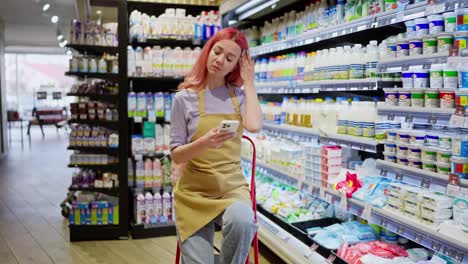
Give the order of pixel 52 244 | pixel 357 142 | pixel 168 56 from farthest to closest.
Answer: pixel 168 56
pixel 52 244
pixel 357 142

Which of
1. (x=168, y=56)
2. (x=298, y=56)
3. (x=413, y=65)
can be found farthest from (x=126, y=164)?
(x=413, y=65)

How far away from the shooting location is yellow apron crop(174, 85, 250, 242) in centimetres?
244

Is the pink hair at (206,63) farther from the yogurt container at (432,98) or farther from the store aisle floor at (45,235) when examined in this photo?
the store aisle floor at (45,235)

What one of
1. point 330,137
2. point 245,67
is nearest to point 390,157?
point 330,137

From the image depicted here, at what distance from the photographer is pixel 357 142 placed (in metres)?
3.33

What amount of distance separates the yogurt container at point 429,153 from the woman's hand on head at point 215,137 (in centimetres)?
112

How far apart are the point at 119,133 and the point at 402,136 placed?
9.79 ft

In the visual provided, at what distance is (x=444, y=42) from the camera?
2.51 meters

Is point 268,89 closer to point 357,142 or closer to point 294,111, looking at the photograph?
point 294,111

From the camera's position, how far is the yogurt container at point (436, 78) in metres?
2.59

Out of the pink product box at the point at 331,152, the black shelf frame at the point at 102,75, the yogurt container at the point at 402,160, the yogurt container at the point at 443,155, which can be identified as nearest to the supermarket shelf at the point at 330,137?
the pink product box at the point at 331,152

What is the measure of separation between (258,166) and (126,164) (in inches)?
53.9

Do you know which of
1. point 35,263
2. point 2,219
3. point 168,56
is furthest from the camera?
point 2,219

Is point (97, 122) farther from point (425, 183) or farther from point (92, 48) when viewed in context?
point (425, 183)
